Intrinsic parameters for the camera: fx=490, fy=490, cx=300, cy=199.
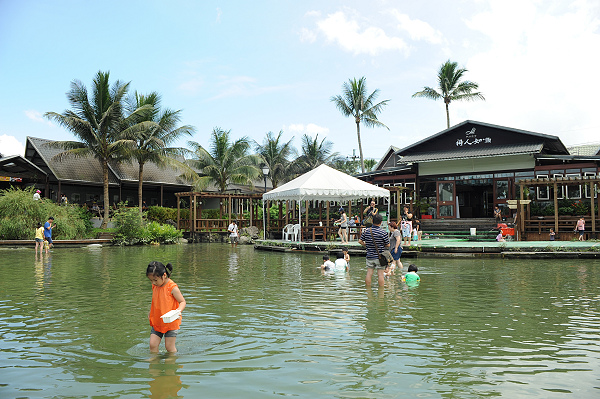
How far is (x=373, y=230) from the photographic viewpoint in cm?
1002

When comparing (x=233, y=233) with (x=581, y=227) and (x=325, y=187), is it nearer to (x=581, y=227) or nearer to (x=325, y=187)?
(x=325, y=187)

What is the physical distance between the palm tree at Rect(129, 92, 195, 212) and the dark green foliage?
20.5 ft

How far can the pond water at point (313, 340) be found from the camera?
4.52m

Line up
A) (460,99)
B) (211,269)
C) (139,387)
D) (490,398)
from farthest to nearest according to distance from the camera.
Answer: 1. (460,99)
2. (211,269)
3. (139,387)
4. (490,398)

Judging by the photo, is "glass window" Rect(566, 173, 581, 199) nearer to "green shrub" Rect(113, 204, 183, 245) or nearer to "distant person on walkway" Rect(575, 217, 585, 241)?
"distant person on walkway" Rect(575, 217, 585, 241)

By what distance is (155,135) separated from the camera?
3488 cm

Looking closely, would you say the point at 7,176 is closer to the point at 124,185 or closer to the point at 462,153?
the point at 124,185

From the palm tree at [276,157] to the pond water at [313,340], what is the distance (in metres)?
34.1

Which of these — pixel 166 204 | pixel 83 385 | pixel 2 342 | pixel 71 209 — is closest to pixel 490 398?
pixel 83 385

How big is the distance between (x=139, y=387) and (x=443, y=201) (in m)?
28.8

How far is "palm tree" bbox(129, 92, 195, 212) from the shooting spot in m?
33.8

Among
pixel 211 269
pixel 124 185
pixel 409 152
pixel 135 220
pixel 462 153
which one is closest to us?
pixel 211 269

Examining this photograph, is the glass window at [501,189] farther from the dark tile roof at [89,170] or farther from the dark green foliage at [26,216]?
the dark green foliage at [26,216]

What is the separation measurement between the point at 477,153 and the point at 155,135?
21.7m
